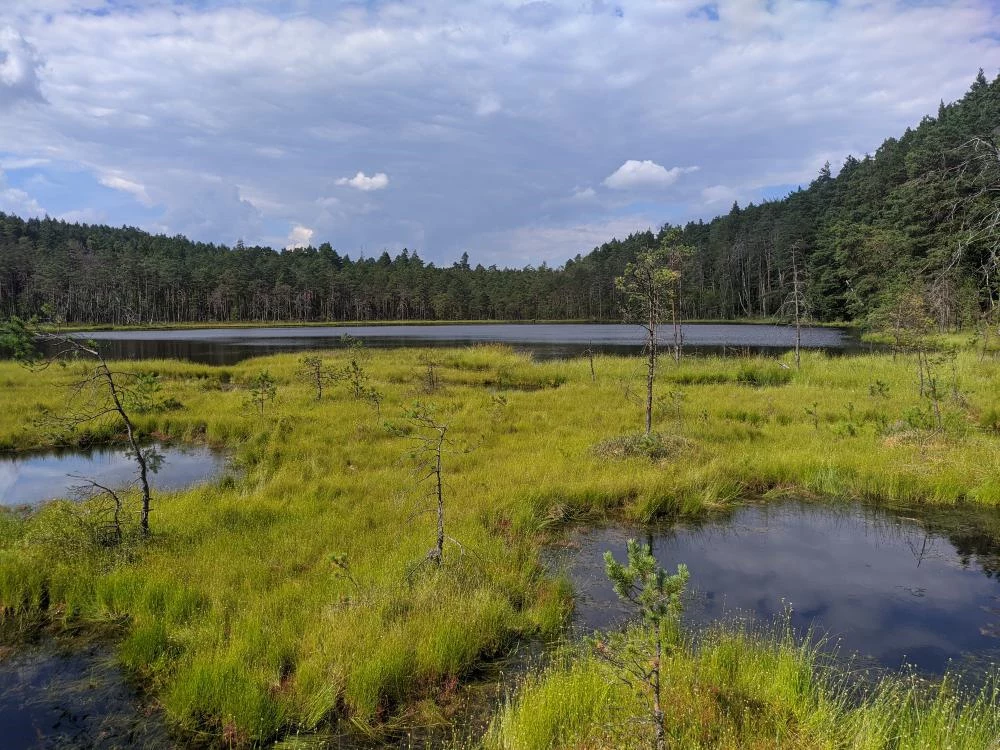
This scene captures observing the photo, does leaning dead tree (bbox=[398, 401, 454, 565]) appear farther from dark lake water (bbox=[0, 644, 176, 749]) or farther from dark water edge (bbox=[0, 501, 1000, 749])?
dark lake water (bbox=[0, 644, 176, 749])

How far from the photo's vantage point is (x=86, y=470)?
14.7 m

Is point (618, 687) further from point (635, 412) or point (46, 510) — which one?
point (635, 412)

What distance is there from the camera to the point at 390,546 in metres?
8.48

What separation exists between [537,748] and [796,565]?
238 inches

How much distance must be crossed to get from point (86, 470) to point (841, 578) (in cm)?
1752

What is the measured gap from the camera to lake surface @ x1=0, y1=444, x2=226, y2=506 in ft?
41.1

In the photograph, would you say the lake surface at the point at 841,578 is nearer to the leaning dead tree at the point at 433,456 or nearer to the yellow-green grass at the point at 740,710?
the yellow-green grass at the point at 740,710

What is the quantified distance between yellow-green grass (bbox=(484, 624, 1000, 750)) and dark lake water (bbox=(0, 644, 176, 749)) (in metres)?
3.45

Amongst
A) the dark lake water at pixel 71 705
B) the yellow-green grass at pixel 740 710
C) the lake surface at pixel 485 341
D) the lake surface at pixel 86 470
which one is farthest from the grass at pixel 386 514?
the lake surface at pixel 485 341

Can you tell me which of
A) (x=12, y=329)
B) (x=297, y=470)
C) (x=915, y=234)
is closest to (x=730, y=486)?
(x=297, y=470)

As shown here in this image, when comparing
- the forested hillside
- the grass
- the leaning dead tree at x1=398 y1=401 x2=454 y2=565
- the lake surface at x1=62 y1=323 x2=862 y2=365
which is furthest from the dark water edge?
the forested hillside

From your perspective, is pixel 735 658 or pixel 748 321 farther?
pixel 748 321

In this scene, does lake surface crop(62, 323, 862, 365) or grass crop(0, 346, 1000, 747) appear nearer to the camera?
grass crop(0, 346, 1000, 747)

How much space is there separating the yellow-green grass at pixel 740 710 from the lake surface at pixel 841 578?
93 centimetres
